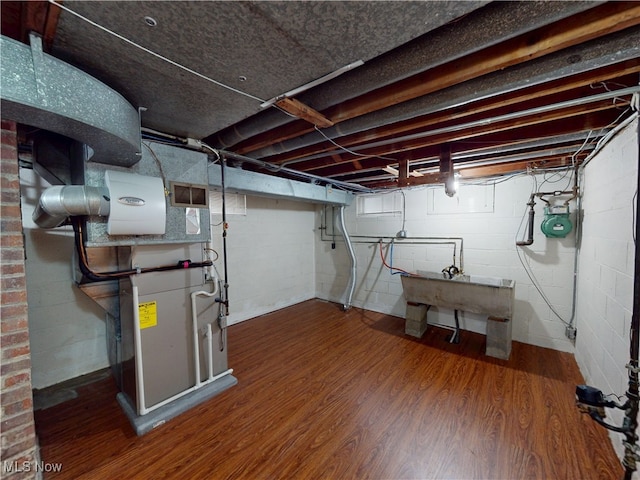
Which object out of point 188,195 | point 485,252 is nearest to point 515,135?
point 485,252

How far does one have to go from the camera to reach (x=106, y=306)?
218cm

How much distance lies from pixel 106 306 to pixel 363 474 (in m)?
2.36

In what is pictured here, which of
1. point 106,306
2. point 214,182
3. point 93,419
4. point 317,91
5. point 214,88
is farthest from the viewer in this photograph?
point 214,182

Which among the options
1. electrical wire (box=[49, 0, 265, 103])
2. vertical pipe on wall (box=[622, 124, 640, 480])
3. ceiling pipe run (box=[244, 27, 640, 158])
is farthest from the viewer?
vertical pipe on wall (box=[622, 124, 640, 480])

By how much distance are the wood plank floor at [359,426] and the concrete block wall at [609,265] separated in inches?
14.1

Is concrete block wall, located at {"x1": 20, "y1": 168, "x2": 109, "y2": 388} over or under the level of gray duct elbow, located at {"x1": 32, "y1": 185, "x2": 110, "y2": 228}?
under

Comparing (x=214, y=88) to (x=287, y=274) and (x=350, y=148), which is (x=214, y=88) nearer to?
(x=350, y=148)

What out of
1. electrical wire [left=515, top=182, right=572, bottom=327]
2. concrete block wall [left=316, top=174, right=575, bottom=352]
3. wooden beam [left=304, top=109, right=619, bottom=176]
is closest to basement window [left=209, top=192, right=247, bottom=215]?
wooden beam [left=304, top=109, right=619, bottom=176]

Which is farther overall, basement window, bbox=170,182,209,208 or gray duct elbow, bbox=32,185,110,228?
basement window, bbox=170,182,209,208

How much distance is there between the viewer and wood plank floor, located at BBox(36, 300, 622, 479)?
4.98ft

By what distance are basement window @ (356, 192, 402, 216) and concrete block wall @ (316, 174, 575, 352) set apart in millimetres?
104

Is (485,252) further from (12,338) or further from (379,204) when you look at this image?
(12,338)

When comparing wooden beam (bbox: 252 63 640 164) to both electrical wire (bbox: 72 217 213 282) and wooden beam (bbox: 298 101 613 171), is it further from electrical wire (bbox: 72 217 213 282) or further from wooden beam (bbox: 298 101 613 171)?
electrical wire (bbox: 72 217 213 282)

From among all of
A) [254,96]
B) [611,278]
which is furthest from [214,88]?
[611,278]
